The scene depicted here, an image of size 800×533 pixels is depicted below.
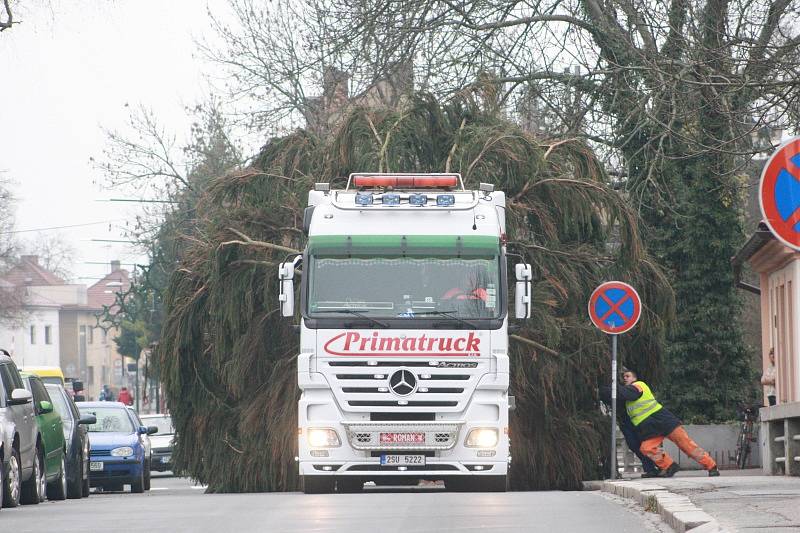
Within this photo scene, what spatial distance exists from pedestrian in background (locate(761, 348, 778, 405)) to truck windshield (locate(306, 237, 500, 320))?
36.9ft

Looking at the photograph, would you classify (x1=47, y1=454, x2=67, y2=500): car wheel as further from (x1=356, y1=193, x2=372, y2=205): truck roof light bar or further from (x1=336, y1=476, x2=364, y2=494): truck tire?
(x1=356, y1=193, x2=372, y2=205): truck roof light bar

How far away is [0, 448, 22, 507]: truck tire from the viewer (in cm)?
1641

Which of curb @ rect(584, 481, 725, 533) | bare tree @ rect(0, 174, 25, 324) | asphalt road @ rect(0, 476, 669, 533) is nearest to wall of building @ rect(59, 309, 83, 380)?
bare tree @ rect(0, 174, 25, 324)

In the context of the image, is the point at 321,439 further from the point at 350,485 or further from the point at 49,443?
the point at 49,443

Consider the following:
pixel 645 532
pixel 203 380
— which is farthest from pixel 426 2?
pixel 645 532

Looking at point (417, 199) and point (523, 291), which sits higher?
point (417, 199)

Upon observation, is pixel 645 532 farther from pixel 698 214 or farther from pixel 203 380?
pixel 698 214

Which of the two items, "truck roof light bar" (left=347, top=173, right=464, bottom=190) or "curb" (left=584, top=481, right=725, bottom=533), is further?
"truck roof light bar" (left=347, top=173, right=464, bottom=190)

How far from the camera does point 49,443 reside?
19.5 metres

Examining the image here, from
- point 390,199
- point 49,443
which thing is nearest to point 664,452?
point 390,199

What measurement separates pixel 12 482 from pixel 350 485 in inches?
185

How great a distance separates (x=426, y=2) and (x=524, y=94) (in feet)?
8.59

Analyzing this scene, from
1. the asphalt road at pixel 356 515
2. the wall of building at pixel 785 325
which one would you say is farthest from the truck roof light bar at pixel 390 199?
the wall of building at pixel 785 325

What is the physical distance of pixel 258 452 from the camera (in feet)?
81.1
